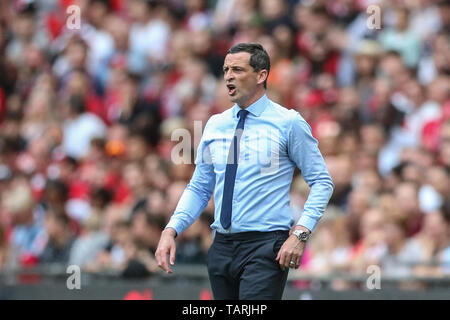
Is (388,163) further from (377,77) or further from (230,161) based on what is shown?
(230,161)

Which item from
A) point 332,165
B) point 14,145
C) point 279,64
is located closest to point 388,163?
point 332,165

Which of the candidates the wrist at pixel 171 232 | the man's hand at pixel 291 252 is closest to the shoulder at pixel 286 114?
the man's hand at pixel 291 252

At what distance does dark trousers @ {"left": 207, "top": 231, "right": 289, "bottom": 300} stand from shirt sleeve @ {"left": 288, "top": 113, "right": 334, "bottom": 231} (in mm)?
281

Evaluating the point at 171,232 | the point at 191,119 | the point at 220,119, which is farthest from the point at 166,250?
the point at 191,119

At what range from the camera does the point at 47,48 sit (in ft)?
50.1

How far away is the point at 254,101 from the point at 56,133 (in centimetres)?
769

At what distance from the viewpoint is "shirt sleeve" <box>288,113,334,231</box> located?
5.75 meters

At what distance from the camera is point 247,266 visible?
5.77 metres

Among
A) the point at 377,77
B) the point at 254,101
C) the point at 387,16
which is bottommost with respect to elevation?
the point at 254,101

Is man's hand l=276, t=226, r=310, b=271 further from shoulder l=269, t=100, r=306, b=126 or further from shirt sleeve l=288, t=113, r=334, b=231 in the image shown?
shoulder l=269, t=100, r=306, b=126

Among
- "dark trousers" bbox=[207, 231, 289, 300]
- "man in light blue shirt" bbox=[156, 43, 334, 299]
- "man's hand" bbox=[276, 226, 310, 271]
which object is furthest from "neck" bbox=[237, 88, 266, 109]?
"man's hand" bbox=[276, 226, 310, 271]

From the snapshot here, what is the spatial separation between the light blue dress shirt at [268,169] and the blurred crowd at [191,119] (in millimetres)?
3261

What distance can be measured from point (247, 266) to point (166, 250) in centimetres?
49

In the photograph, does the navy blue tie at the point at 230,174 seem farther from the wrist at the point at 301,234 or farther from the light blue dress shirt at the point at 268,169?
the wrist at the point at 301,234
